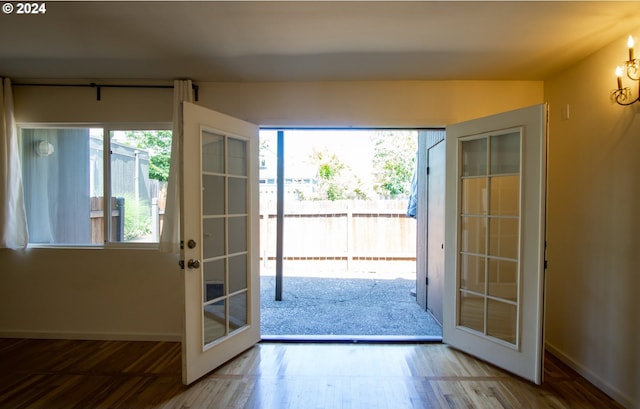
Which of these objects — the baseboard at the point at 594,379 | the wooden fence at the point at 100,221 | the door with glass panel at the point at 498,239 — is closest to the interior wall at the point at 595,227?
the baseboard at the point at 594,379

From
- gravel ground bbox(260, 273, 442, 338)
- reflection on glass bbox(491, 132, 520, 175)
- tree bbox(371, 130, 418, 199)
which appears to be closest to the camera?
reflection on glass bbox(491, 132, 520, 175)

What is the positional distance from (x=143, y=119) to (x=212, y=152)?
98 centimetres

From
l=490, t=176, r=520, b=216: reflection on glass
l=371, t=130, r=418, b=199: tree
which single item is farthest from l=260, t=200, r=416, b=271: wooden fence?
l=490, t=176, r=520, b=216: reflection on glass

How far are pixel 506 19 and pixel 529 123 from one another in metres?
0.75

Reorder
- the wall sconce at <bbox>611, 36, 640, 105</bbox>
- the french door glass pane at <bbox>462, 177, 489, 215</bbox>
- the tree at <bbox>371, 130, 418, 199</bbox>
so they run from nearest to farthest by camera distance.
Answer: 1. the wall sconce at <bbox>611, 36, 640, 105</bbox>
2. the french door glass pane at <bbox>462, 177, 489, 215</bbox>
3. the tree at <bbox>371, 130, 418, 199</bbox>

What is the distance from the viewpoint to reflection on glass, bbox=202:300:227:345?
2.39 meters

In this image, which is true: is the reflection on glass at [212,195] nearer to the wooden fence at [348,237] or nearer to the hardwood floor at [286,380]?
the hardwood floor at [286,380]

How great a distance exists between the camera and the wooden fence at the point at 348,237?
5.93m

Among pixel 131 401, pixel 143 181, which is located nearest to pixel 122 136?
pixel 143 181

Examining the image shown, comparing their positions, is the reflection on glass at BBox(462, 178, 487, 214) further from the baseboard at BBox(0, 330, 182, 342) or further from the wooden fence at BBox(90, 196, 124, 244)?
the wooden fence at BBox(90, 196, 124, 244)

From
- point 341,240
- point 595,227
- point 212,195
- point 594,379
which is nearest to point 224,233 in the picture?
point 212,195

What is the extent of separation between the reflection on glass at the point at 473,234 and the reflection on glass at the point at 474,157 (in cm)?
39

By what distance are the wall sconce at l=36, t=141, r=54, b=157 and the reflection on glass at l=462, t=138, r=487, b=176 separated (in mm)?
3894

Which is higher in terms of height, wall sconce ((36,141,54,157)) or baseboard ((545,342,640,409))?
wall sconce ((36,141,54,157))
